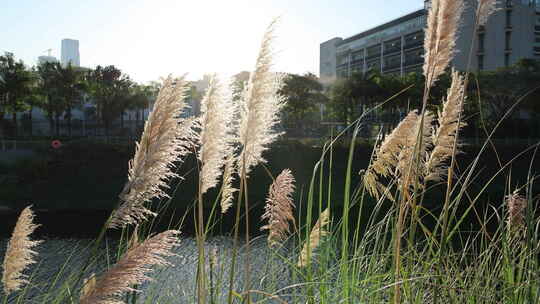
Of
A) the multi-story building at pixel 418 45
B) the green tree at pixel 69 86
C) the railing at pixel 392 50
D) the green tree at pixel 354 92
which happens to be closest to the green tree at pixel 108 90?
the green tree at pixel 69 86

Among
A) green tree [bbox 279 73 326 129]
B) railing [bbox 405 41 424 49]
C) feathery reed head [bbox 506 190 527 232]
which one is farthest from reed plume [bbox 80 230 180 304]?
railing [bbox 405 41 424 49]

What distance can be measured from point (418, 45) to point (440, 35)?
58.2 metres

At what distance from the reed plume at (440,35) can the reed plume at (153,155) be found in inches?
30.9

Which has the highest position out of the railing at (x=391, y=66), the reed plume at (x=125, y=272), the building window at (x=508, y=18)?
the building window at (x=508, y=18)

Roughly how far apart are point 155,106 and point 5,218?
23716 mm

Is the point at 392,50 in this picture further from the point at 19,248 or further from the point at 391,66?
the point at 19,248

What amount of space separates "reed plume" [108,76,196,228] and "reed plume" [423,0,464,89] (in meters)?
0.78

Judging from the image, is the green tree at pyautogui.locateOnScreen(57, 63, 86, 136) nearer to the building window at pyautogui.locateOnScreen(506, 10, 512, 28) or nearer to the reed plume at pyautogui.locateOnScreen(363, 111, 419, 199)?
the reed plume at pyautogui.locateOnScreen(363, 111, 419, 199)

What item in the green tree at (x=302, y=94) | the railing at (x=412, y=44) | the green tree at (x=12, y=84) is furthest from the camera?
the railing at (x=412, y=44)

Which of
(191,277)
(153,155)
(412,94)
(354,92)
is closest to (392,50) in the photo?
(354,92)

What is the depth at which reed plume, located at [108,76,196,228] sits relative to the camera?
46.7 inches

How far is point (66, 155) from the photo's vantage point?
94.7ft

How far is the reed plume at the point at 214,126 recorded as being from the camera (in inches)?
57.6

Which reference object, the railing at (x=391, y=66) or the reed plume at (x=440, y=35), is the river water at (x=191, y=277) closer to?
the reed plume at (x=440, y=35)
